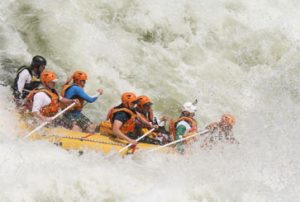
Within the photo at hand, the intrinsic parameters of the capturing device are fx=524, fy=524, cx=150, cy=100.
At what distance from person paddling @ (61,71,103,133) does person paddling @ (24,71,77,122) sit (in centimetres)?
34

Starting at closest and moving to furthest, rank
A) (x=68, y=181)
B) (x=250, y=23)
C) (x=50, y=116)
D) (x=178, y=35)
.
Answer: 1. (x=68, y=181)
2. (x=50, y=116)
3. (x=178, y=35)
4. (x=250, y=23)

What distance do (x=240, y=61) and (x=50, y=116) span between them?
16.9ft

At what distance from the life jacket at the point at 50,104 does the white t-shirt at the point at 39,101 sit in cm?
7

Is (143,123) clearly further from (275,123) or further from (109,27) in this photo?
(109,27)

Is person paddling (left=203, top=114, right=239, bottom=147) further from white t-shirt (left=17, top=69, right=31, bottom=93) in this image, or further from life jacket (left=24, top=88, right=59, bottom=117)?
white t-shirt (left=17, top=69, right=31, bottom=93)

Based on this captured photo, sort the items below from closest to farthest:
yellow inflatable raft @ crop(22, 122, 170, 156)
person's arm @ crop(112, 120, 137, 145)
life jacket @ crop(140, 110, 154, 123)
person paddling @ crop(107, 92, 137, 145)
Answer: yellow inflatable raft @ crop(22, 122, 170, 156) < person's arm @ crop(112, 120, 137, 145) < person paddling @ crop(107, 92, 137, 145) < life jacket @ crop(140, 110, 154, 123)

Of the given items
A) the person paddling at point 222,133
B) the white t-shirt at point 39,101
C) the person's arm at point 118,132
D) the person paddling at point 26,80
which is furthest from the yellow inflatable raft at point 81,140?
the person paddling at point 222,133

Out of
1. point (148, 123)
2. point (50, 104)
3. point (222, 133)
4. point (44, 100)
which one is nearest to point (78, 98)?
point (50, 104)

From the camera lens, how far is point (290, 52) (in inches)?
448

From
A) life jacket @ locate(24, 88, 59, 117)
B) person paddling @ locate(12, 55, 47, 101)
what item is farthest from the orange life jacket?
person paddling @ locate(12, 55, 47, 101)

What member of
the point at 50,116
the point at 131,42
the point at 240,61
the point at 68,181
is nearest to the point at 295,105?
the point at 240,61

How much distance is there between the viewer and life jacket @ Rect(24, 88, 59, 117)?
702 cm

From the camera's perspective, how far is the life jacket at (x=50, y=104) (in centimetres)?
702

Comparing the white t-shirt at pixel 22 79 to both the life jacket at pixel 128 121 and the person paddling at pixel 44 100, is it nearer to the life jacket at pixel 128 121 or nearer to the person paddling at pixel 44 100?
the person paddling at pixel 44 100
